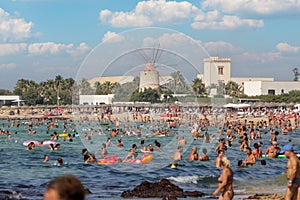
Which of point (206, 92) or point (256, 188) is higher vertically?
point (206, 92)

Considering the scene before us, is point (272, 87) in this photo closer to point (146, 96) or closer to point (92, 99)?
point (146, 96)

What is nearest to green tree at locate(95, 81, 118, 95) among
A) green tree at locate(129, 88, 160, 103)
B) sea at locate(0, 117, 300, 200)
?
green tree at locate(129, 88, 160, 103)

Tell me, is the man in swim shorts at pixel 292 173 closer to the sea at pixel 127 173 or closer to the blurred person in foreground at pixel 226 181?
the blurred person in foreground at pixel 226 181

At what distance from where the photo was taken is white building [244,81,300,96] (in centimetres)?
11875

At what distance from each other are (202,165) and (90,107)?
224 inches

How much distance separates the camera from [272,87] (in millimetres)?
119562

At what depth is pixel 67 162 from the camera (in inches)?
1045

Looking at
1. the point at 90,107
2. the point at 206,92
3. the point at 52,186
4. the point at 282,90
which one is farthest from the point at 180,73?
the point at 282,90

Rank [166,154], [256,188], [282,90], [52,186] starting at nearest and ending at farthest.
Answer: [52,186], [256,188], [166,154], [282,90]

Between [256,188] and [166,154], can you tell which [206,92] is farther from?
[256,188]

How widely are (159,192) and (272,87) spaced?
351 ft

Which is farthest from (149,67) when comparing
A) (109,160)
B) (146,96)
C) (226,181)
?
(226,181)

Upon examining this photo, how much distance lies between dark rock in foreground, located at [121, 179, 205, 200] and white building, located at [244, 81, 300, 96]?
104701 millimetres

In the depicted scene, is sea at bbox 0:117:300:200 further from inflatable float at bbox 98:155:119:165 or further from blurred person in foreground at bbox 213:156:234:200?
blurred person in foreground at bbox 213:156:234:200
